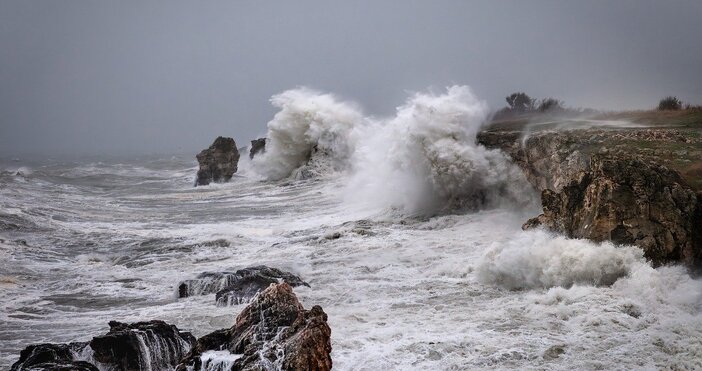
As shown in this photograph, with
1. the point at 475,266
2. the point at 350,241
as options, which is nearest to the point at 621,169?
the point at 475,266

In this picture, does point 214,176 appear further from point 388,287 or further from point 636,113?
point 388,287

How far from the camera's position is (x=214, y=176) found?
35094 millimetres

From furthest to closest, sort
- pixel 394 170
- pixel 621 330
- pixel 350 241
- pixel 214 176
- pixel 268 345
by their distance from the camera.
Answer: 1. pixel 214 176
2. pixel 394 170
3. pixel 350 241
4. pixel 621 330
5. pixel 268 345

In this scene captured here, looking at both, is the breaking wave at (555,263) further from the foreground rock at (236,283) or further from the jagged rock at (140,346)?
the jagged rock at (140,346)

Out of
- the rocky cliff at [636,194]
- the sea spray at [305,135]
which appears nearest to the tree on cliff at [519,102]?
Result: the sea spray at [305,135]

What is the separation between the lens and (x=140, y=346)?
280 inches

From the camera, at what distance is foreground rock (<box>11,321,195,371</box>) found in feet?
21.5

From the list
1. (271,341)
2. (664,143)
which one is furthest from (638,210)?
(271,341)

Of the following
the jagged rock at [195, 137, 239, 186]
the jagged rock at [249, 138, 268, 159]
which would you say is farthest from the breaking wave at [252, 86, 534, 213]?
the jagged rock at [249, 138, 268, 159]

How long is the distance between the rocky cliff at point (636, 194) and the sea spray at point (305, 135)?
73.9 feet

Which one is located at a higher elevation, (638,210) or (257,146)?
(257,146)

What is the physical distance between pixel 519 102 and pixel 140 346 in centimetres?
3155

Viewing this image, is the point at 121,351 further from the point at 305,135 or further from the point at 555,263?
the point at 305,135

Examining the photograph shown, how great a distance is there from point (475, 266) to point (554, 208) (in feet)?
6.51
